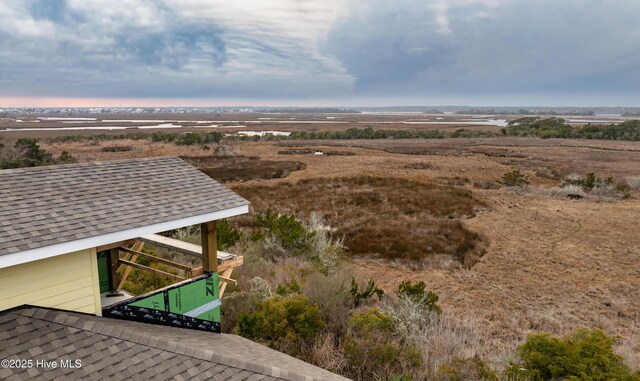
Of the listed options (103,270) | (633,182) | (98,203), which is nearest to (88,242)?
(98,203)

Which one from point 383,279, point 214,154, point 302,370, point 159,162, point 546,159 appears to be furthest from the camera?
point 214,154

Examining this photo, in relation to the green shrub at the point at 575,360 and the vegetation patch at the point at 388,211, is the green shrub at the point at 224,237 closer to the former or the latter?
the vegetation patch at the point at 388,211

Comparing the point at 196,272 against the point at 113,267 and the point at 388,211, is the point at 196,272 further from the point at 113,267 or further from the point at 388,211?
the point at 388,211

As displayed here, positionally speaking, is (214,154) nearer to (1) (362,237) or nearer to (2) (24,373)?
(1) (362,237)

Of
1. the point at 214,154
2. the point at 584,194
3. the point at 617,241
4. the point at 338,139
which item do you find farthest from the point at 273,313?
the point at 338,139

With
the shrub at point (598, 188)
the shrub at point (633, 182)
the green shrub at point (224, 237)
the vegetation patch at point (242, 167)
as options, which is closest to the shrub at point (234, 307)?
the green shrub at point (224, 237)

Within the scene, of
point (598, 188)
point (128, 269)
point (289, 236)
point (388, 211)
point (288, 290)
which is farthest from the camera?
→ point (598, 188)

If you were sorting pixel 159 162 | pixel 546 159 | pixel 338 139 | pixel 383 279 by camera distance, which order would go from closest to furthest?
1. pixel 159 162
2. pixel 383 279
3. pixel 546 159
4. pixel 338 139
